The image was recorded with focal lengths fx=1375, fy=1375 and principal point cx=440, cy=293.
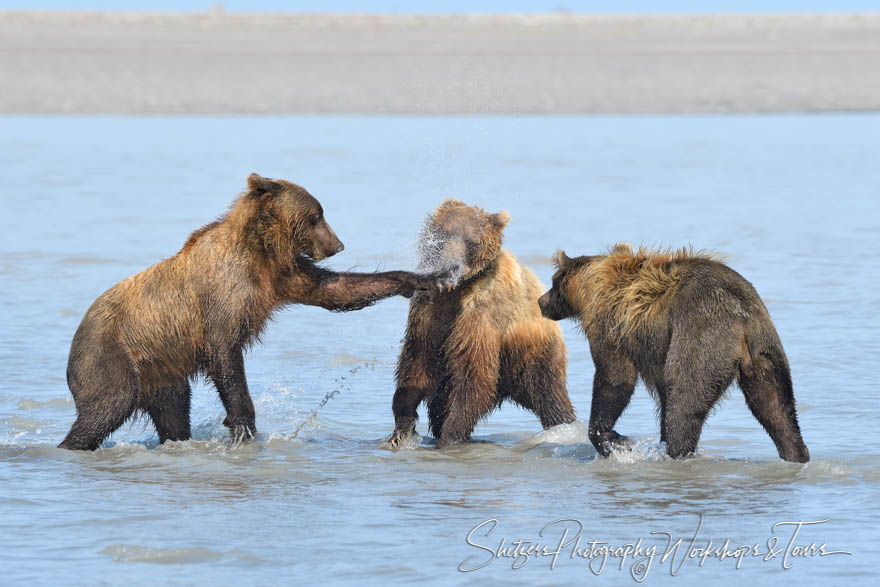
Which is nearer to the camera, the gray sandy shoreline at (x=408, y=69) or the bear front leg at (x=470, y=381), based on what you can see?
the bear front leg at (x=470, y=381)

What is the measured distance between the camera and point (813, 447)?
7.82 metres

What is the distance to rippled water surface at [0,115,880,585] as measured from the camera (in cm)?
588

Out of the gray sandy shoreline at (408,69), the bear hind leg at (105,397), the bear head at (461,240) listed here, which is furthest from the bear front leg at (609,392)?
the gray sandy shoreline at (408,69)

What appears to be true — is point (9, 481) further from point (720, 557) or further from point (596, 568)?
point (720, 557)

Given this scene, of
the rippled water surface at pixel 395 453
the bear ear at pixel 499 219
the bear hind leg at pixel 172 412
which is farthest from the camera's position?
the bear ear at pixel 499 219

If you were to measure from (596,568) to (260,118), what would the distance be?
125 feet

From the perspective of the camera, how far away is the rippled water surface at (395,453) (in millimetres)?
5875

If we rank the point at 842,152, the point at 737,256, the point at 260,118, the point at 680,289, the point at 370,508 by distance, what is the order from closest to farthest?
the point at 370,508, the point at 680,289, the point at 737,256, the point at 842,152, the point at 260,118

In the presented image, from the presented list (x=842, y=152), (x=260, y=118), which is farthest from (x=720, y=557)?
(x=260, y=118)

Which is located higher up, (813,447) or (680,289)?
(680,289)

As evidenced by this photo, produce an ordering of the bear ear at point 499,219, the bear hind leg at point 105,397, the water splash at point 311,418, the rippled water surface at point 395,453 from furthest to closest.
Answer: the water splash at point 311,418
the bear ear at point 499,219
the bear hind leg at point 105,397
the rippled water surface at point 395,453

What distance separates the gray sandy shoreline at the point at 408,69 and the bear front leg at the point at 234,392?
32.8 m

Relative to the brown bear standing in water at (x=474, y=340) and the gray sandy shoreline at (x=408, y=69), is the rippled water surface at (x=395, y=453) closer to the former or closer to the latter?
the brown bear standing in water at (x=474, y=340)

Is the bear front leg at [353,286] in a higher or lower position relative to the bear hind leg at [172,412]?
higher
